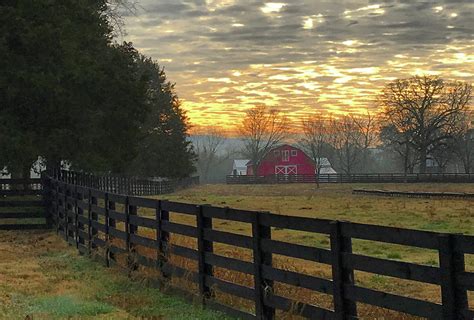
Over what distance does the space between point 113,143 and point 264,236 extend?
26.5 meters

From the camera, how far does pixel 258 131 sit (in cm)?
12381

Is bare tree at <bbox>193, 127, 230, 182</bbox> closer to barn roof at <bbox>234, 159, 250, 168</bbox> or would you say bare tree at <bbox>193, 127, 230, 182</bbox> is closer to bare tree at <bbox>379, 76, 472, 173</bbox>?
barn roof at <bbox>234, 159, 250, 168</bbox>

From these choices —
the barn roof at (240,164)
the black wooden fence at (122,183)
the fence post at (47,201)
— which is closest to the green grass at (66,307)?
the fence post at (47,201)

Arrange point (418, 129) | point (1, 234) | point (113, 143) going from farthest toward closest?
point (418, 129) < point (113, 143) < point (1, 234)

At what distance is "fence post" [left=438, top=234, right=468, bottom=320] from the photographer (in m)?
5.28

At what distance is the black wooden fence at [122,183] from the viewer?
77.4 ft

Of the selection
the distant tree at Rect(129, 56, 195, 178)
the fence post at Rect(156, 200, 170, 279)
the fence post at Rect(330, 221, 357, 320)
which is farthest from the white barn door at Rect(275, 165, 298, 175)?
the fence post at Rect(330, 221, 357, 320)

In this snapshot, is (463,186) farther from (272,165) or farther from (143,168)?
(272,165)

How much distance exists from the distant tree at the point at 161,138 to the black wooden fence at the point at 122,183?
2.00 m

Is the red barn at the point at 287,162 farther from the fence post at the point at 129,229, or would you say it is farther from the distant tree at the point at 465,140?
the fence post at the point at 129,229

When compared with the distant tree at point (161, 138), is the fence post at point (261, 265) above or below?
below

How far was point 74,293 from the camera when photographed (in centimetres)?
1055

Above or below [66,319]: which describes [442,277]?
above

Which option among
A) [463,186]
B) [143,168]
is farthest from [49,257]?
[463,186]
